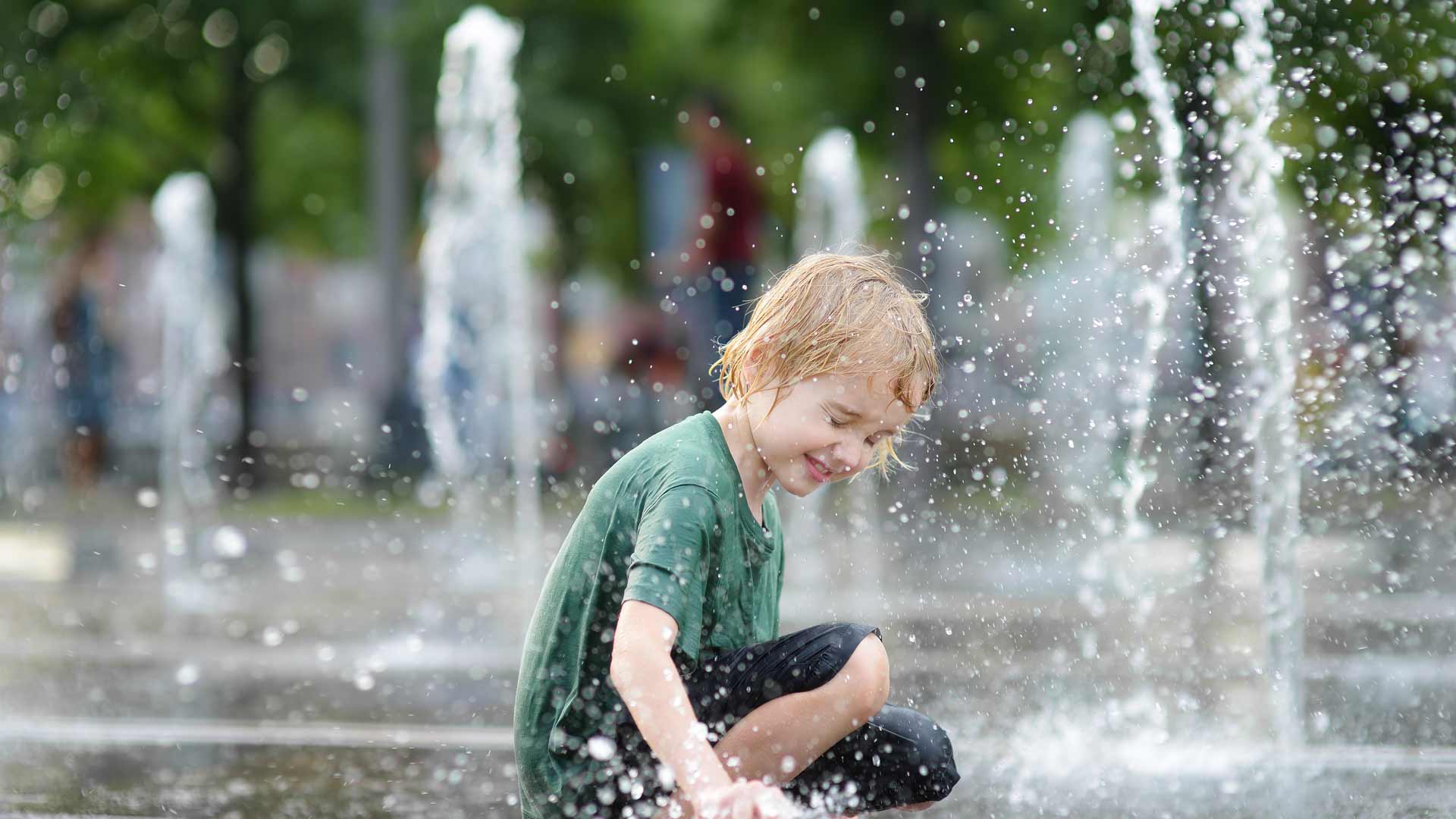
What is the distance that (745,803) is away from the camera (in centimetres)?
212

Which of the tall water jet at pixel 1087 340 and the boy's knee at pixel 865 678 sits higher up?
the tall water jet at pixel 1087 340

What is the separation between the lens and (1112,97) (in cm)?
1224

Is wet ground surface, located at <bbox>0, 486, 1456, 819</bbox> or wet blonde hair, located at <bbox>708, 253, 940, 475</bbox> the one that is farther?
wet ground surface, located at <bbox>0, 486, 1456, 819</bbox>

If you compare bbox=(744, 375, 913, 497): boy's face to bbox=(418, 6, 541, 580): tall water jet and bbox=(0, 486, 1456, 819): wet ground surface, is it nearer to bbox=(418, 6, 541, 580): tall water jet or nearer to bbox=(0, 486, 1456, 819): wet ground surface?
bbox=(0, 486, 1456, 819): wet ground surface

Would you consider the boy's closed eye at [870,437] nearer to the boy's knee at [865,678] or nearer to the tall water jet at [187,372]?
the boy's knee at [865,678]

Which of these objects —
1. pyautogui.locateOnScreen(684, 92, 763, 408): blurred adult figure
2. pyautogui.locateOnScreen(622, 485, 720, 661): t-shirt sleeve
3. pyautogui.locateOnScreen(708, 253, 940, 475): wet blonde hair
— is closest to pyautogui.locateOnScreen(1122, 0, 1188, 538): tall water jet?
pyautogui.locateOnScreen(684, 92, 763, 408): blurred adult figure

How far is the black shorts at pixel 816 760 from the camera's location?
2539 millimetres

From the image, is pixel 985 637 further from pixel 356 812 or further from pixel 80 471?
pixel 80 471

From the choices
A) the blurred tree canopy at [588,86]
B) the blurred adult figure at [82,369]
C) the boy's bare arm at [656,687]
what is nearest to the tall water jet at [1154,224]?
the blurred tree canopy at [588,86]

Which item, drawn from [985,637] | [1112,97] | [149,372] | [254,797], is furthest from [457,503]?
[149,372]

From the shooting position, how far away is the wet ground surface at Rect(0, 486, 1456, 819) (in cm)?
366

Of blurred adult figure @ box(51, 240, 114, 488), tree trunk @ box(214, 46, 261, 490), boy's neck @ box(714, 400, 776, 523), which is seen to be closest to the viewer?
boy's neck @ box(714, 400, 776, 523)

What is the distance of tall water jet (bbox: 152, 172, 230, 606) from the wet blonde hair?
653 cm

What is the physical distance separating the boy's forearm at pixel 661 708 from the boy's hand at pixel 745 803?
8 centimetres
